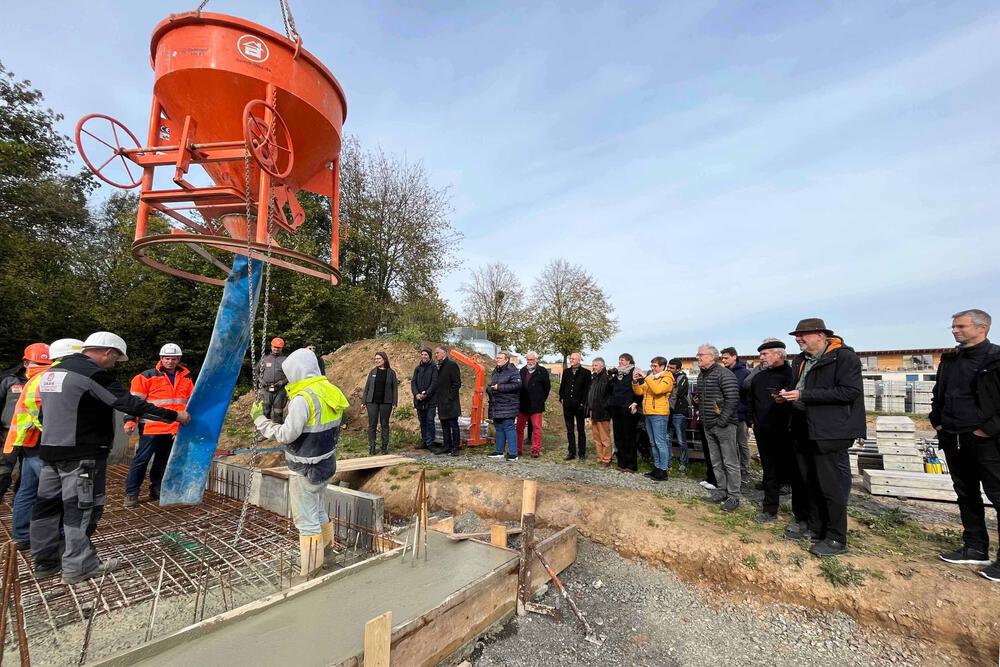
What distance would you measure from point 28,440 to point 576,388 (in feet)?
21.4

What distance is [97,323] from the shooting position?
40.2 ft

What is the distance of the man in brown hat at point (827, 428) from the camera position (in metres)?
3.60

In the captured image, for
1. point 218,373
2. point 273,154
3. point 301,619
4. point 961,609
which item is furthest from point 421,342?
point 961,609

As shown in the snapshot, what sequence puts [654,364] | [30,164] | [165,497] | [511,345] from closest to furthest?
[165,497], [654,364], [30,164], [511,345]

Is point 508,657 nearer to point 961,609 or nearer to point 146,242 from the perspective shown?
point 961,609

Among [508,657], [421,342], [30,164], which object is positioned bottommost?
[508,657]

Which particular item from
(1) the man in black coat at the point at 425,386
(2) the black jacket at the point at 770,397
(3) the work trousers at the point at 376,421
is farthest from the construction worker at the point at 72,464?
(2) the black jacket at the point at 770,397

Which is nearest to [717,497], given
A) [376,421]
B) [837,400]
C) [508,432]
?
[837,400]

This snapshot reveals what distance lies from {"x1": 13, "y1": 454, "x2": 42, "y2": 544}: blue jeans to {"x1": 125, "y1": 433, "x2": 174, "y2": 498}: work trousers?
1.41 metres

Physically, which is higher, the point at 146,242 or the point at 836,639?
the point at 146,242

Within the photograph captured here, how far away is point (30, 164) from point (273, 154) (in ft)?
40.7

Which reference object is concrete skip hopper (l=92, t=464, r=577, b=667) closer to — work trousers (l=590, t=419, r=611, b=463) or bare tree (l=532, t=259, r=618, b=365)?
work trousers (l=590, t=419, r=611, b=463)

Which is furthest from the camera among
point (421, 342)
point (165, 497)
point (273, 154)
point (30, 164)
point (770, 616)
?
point (421, 342)

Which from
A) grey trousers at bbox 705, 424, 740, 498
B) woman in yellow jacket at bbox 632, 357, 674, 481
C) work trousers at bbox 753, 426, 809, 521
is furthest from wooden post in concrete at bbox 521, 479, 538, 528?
woman in yellow jacket at bbox 632, 357, 674, 481
